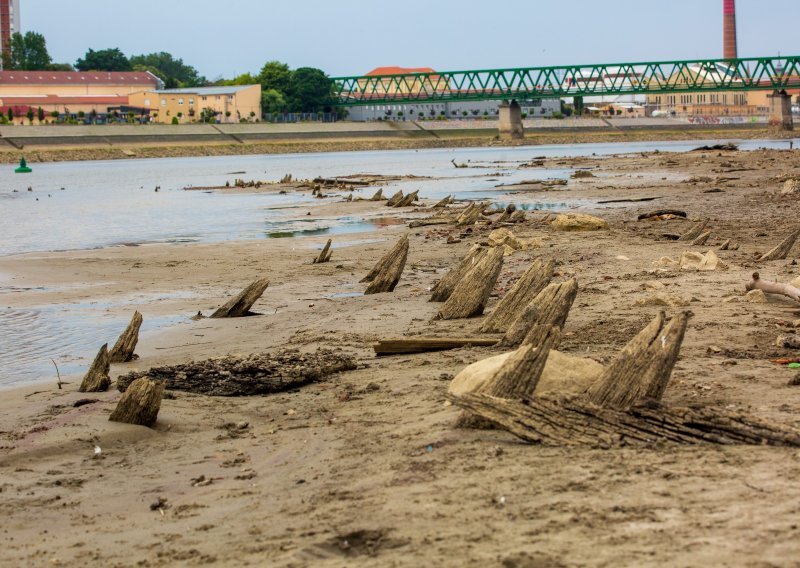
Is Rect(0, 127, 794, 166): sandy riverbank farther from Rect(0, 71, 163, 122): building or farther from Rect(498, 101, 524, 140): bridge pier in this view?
Rect(0, 71, 163, 122): building

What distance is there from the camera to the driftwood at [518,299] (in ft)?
36.4

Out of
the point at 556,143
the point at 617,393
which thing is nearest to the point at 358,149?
the point at 556,143

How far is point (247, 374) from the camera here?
9.79 metres

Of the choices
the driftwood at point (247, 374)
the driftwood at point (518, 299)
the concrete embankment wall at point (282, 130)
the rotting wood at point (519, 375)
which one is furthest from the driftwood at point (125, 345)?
the concrete embankment wall at point (282, 130)

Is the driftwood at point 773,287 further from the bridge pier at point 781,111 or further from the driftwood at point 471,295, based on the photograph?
the bridge pier at point 781,111

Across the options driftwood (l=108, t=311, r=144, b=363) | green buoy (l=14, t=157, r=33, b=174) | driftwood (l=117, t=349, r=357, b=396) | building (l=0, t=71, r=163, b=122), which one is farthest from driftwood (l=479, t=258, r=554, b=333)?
building (l=0, t=71, r=163, b=122)

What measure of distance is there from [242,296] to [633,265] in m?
5.89

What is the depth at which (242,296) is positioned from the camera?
47.1ft

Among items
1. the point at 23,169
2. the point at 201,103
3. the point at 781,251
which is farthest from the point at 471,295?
the point at 201,103

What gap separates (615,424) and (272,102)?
543 feet

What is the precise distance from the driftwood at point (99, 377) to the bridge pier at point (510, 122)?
144 metres

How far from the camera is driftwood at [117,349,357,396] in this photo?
9602 millimetres

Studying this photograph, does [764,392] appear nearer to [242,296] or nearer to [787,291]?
[787,291]

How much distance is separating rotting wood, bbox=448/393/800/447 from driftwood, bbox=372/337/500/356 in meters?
3.46
